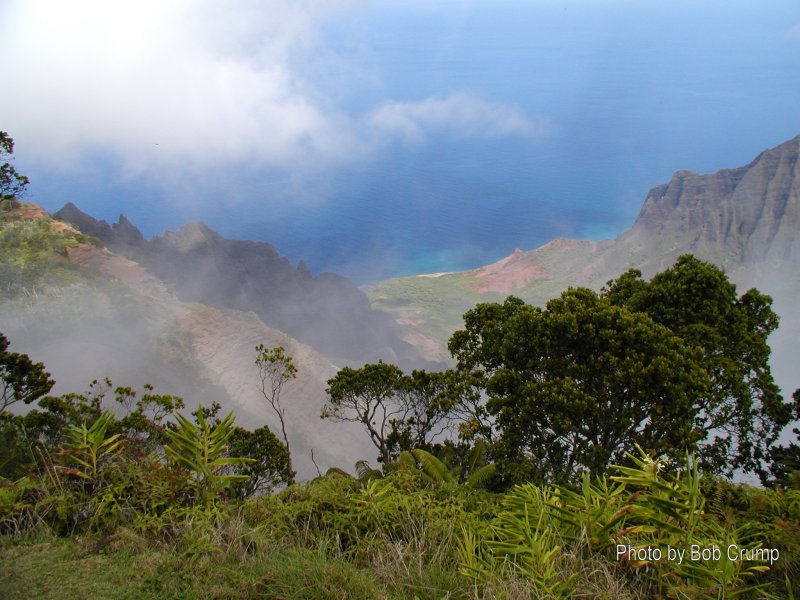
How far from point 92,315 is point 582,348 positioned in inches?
1499

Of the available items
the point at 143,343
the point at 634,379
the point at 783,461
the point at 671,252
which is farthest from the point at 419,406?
the point at 671,252

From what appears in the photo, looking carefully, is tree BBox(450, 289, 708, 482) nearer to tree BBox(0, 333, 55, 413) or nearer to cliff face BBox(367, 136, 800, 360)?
tree BBox(0, 333, 55, 413)

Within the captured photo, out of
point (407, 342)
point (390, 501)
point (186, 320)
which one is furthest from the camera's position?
point (407, 342)

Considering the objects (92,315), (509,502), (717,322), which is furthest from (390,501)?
(92,315)

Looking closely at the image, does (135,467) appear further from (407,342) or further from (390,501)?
(407,342)

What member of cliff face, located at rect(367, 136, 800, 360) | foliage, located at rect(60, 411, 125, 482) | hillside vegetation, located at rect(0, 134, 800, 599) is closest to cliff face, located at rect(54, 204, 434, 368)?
cliff face, located at rect(367, 136, 800, 360)

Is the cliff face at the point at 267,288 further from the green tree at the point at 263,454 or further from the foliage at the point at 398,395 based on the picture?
the foliage at the point at 398,395

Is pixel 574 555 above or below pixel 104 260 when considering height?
below

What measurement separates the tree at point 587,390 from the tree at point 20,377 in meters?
9.95

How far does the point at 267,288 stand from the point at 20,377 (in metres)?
62.4

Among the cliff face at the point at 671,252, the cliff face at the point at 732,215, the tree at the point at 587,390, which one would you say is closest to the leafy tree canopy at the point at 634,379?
the tree at the point at 587,390

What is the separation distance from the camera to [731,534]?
470 centimetres

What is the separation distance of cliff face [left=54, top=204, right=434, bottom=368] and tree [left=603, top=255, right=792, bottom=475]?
2178 inches

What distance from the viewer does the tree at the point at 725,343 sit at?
41.7ft
